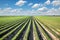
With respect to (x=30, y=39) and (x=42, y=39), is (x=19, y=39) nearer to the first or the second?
(x=30, y=39)

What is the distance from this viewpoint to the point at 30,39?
25.8m

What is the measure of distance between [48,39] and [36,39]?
2.45m

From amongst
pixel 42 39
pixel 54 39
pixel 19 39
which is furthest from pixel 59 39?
pixel 19 39

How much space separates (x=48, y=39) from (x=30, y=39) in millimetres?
3670

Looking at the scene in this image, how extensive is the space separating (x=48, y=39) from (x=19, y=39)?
5937mm

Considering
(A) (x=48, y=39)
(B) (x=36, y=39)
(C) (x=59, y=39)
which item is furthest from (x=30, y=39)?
(C) (x=59, y=39)

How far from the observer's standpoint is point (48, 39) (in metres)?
25.4

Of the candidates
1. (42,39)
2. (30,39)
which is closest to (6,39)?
(30,39)

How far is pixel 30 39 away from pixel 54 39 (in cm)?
493

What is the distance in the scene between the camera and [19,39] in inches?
1018

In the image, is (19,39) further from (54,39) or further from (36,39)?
(54,39)

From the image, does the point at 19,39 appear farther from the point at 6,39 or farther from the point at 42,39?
the point at 42,39

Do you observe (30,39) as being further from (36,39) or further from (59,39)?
(59,39)

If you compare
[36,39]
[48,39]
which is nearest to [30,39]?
[36,39]
